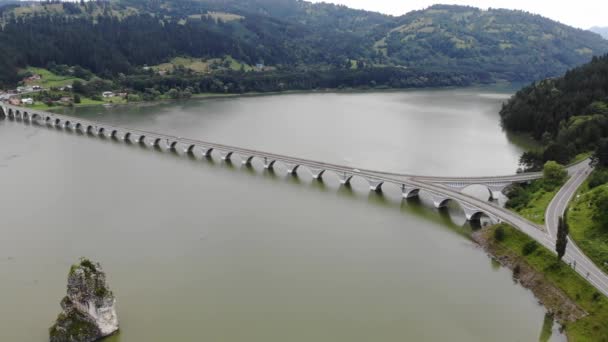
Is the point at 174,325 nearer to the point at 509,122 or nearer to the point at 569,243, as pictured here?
the point at 569,243

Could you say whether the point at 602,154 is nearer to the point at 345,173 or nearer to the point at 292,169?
the point at 345,173

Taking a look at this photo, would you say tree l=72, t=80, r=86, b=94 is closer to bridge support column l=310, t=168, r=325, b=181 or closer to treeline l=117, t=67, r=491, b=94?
treeline l=117, t=67, r=491, b=94

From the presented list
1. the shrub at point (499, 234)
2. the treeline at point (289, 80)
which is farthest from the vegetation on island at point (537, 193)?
the treeline at point (289, 80)

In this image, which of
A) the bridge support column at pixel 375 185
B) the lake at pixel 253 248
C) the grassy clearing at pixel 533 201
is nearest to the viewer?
the lake at pixel 253 248

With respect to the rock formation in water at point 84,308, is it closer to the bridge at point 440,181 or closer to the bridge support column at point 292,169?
the bridge at point 440,181

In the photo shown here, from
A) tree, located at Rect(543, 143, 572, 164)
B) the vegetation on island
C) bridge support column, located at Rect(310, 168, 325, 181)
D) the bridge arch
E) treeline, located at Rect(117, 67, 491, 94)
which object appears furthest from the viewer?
treeline, located at Rect(117, 67, 491, 94)

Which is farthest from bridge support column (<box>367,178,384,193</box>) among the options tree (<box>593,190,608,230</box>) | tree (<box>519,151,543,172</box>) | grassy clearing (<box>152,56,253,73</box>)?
grassy clearing (<box>152,56,253,73</box>)
